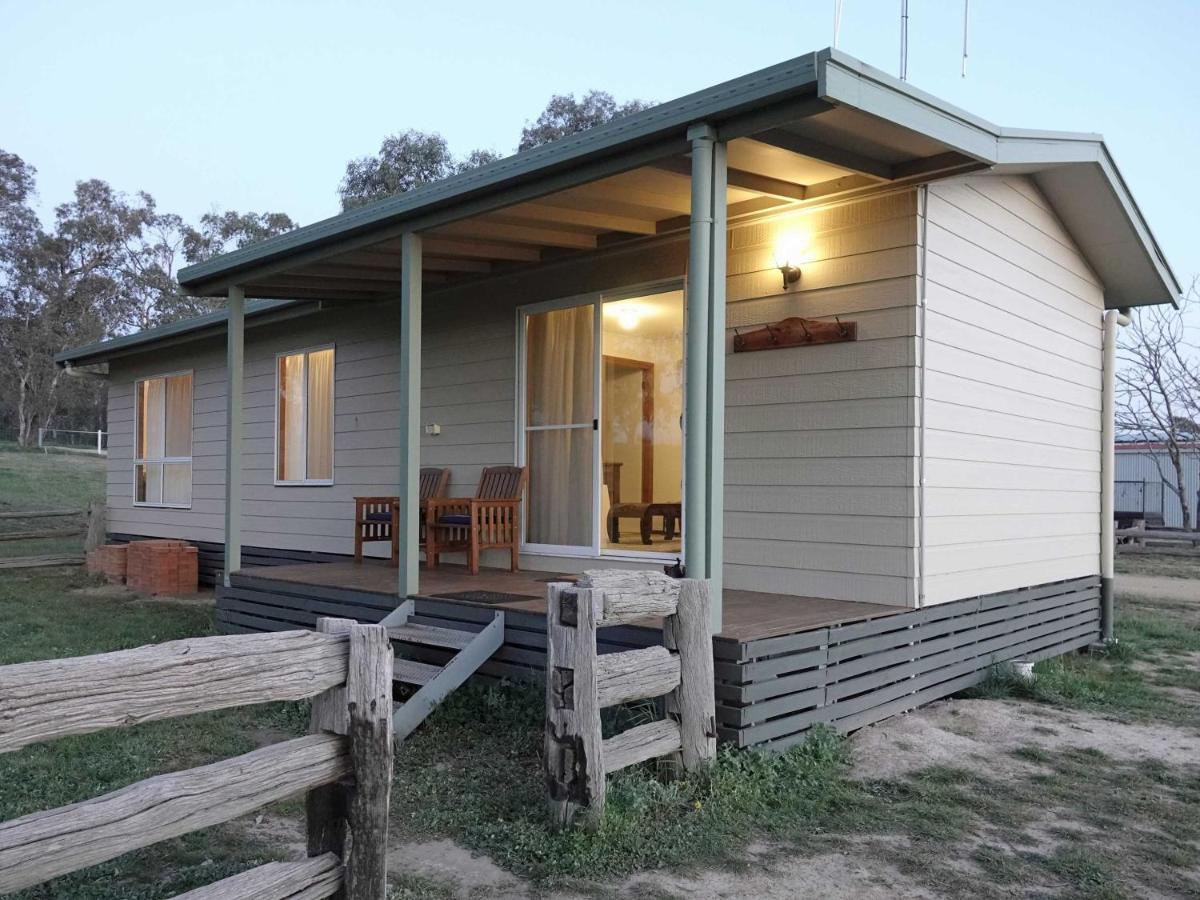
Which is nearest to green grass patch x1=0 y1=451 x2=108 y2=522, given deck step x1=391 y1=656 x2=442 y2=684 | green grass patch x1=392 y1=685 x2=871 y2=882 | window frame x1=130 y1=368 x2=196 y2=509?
window frame x1=130 y1=368 x2=196 y2=509

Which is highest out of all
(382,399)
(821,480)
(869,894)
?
(382,399)

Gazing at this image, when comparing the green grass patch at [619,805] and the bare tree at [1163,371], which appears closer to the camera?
the green grass patch at [619,805]

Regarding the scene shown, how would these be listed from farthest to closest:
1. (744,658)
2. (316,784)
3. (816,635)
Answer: (816,635) → (744,658) → (316,784)

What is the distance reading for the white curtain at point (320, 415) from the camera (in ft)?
28.5

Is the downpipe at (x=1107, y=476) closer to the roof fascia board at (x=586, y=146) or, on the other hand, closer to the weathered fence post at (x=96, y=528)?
the roof fascia board at (x=586, y=146)

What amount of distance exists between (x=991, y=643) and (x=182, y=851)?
441 cm

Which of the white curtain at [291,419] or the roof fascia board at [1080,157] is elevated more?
the roof fascia board at [1080,157]

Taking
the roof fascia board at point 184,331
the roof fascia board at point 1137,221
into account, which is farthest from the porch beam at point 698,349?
the roof fascia board at point 184,331

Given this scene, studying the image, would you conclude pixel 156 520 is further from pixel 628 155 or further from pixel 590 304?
pixel 628 155

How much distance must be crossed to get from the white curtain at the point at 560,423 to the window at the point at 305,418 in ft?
8.46

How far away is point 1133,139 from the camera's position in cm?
2250

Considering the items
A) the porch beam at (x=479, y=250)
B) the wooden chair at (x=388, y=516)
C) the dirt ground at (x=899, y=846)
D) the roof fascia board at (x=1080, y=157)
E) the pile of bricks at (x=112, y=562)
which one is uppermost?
the roof fascia board at (x=1080, y=157)

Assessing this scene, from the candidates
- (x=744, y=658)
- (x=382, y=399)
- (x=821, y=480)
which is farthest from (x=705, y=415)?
(x=382, y=399)

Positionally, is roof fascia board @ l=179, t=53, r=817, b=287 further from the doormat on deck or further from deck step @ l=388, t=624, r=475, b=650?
deck step @ l=388, t=624, r=475, b=650
